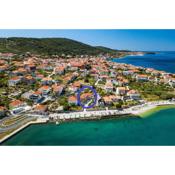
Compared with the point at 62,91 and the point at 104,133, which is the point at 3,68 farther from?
the point at 104,133

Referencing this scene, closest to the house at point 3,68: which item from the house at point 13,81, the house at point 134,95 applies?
the house at point 13,81

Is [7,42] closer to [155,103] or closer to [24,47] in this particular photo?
[24,47]

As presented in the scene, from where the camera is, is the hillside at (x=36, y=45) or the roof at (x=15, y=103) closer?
the roof at (x=15, y=103)

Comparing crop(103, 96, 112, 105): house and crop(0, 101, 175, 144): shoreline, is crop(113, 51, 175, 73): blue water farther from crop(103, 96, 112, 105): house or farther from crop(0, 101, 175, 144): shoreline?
crop(103, 96, 112, 105): house

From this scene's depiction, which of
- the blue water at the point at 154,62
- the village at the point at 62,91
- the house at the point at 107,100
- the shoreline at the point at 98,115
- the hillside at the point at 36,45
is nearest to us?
the shoreline at the point at 98,115

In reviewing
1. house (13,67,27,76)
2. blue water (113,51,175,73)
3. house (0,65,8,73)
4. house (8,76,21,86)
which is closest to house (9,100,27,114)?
house (8,76,21,86)

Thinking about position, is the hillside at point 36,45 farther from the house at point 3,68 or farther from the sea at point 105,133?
the sea at point 105,133

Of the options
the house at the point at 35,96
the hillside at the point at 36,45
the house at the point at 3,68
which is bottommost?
the house at the point at 35,96

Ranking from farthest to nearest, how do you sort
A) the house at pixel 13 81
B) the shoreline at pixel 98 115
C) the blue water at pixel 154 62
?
the blue water at pixel 154 62
the house at pixel 13 81
the shoreline at pixel 98 115

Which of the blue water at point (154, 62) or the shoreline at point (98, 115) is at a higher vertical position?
the blue water at point (154, 62)
